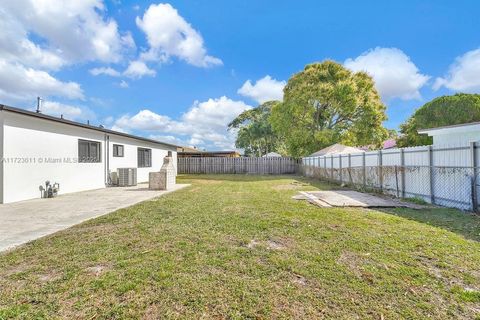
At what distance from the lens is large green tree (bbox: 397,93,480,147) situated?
18125mm

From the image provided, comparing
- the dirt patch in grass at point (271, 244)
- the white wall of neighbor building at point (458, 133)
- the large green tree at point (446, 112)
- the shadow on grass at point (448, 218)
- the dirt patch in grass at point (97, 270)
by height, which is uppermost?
the large green tree at point (446, 112)

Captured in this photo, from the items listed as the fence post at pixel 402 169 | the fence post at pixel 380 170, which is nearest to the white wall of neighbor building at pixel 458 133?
the fence post at pixel 380 170

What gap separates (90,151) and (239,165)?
14.6 metres

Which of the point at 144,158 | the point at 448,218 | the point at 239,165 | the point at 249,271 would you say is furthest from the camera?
the point at 239,165

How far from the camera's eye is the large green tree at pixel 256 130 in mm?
35844

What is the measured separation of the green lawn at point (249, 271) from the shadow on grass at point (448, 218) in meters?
0.06

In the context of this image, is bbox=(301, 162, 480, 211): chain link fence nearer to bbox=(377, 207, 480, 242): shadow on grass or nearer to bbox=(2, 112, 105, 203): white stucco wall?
bbox=(377, 207, 480, 242): shadow on grass

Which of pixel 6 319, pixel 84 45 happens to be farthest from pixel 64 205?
pixel 84 45

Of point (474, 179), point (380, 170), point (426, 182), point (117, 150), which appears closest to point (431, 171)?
point (426, 182)

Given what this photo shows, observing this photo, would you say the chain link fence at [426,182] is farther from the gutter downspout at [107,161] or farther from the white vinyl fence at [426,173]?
the gutter downspout at [107,161]

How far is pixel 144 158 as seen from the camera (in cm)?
1628

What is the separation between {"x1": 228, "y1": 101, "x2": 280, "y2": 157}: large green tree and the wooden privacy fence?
11.9 meters

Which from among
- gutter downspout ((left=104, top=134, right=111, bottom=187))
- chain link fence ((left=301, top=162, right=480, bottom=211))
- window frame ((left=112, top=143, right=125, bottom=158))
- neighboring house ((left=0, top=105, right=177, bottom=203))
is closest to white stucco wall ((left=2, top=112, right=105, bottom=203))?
neighboring house ((left=0, top=105, right=177, bottom=203))

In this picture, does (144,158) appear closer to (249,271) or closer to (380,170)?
(380,170)
